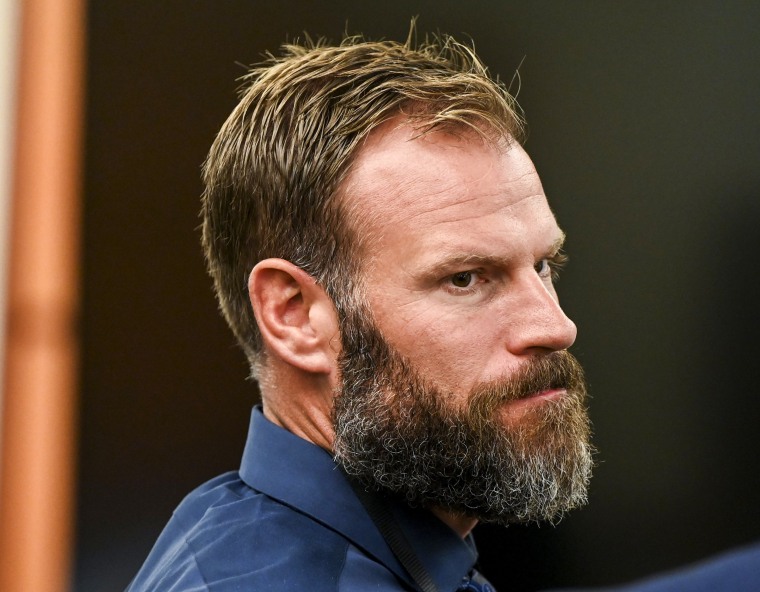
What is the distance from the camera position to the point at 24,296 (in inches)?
89.6

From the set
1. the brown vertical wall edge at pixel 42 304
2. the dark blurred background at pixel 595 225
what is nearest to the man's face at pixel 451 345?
the dark blurred background at pixel 595 225

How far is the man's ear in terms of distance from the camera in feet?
4.06

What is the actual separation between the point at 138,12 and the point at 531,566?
65.9 inches

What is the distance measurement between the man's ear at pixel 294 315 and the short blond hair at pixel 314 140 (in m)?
0.02

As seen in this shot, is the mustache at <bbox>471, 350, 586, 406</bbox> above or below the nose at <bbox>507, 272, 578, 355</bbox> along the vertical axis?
below

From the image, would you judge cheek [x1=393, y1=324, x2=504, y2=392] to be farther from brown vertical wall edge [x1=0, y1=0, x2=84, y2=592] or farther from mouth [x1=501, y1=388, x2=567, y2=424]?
brown vertical wall edge [x1=0, y1=0, x2=84, y2=592]

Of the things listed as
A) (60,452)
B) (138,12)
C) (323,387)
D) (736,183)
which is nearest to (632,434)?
(736,183)

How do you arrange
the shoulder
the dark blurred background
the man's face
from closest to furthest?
the shoulder → the man's face → the dark blurred background

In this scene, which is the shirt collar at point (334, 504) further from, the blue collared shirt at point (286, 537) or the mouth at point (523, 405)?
the mouth at point (523, 405)

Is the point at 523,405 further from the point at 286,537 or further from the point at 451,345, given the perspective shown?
the point at 286,537

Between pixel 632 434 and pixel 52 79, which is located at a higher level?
pixel 52 79

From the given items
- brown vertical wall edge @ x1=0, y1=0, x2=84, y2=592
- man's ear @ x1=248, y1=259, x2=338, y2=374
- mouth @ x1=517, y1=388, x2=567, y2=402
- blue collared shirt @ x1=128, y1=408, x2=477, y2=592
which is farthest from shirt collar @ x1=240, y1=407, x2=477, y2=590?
brown vertical wall edge @ x1=0, y1=0, x2=84, y2=592

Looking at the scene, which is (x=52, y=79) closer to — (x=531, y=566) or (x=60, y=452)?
(x=60, y=452)

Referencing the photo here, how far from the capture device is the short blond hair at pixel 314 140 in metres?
1.23
